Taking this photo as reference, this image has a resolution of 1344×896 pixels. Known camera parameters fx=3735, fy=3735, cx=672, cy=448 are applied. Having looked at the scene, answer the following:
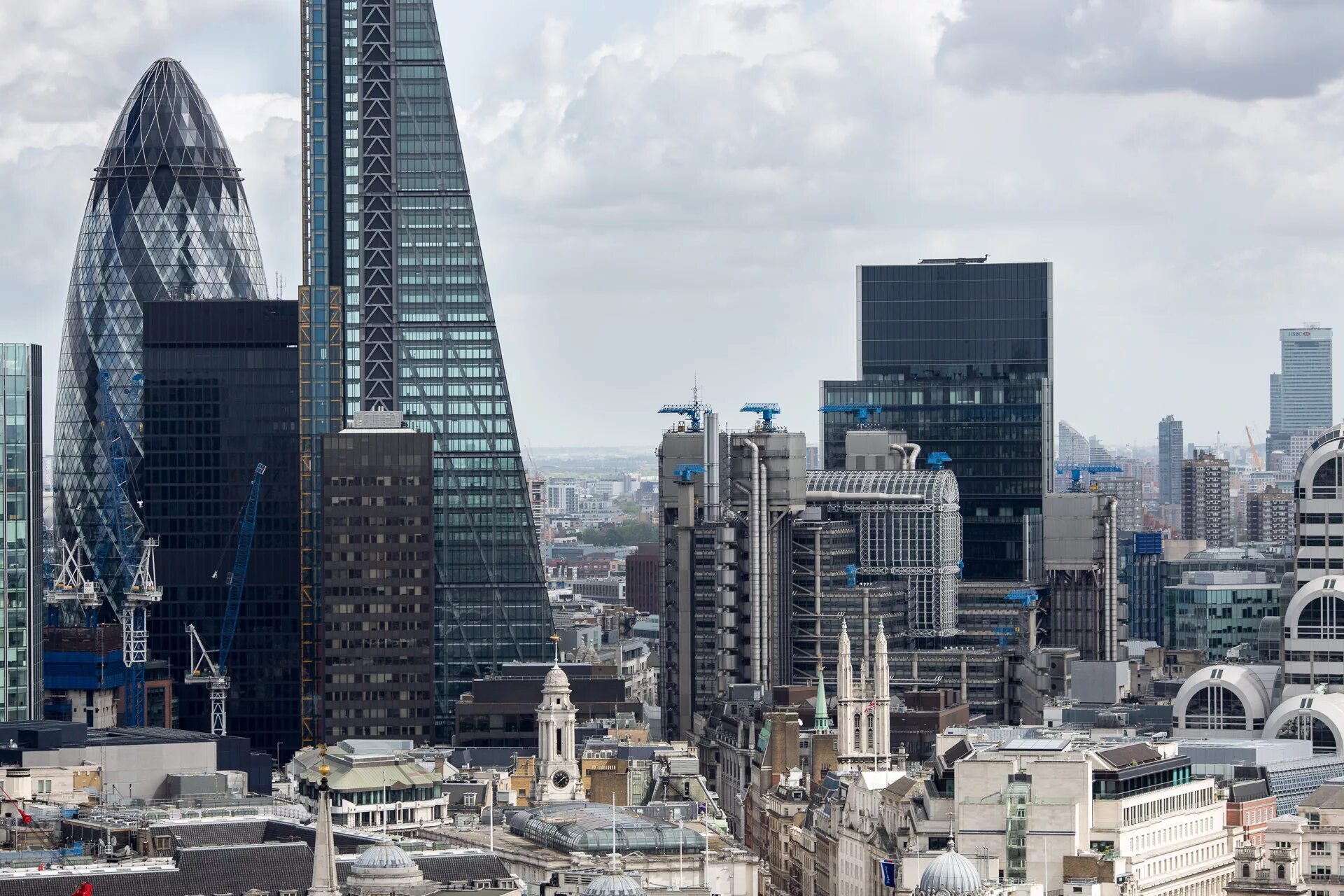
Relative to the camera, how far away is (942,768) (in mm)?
193000

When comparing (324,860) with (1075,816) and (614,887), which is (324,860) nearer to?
(614,887)

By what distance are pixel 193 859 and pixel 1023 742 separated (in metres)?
44.0

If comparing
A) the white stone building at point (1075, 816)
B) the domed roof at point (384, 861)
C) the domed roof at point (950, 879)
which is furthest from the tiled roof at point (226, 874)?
Result: the white stone building at point (1075, 816)

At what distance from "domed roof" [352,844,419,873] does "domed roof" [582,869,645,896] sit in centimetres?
822

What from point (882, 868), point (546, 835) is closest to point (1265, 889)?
point (882, 868)

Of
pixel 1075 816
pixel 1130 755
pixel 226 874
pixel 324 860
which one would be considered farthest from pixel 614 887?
pixel 1130 755

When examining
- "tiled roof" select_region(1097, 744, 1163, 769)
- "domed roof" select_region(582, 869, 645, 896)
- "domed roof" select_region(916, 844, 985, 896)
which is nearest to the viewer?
"domed roof" select_region(582, 869, 645, 896)

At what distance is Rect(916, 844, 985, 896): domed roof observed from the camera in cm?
16238

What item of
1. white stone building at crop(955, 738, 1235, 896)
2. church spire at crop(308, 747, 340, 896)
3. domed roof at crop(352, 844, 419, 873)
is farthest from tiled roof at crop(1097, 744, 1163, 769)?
church spire at crop(308, 747, 340, 896)

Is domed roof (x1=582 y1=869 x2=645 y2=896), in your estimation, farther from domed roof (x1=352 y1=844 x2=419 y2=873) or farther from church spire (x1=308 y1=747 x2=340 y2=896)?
church spire (x1=308 y1=747 x2=340 y2=896)

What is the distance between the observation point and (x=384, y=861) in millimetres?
166250

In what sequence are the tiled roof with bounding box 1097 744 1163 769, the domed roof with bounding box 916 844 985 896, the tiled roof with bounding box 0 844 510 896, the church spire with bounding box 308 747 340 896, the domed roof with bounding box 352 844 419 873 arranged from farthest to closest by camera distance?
the tiled roof with bounding box 1097 744 1163 769, the domed roof with bounding box 352 844 419 873, the tiled roof with bounding box 0 844 510 896, the domed roof with bounding box 916 844 985 896, the church spire with bounding box 308 747 340 896

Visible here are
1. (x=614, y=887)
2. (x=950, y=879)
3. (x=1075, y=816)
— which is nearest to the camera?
(x=614, y=887)

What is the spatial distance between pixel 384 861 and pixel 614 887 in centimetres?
1115
